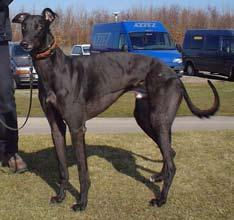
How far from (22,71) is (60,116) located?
1461 cm

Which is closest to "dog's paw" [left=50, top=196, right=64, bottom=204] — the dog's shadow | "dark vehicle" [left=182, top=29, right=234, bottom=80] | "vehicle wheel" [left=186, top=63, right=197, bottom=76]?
the dog's shadow

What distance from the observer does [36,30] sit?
4.73 m

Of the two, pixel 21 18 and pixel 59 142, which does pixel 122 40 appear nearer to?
pixel 59 142

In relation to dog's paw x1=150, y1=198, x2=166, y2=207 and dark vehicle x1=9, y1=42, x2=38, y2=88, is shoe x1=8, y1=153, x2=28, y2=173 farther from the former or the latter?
dark vehicle x1=9, y1=42, x2=38, y2=88

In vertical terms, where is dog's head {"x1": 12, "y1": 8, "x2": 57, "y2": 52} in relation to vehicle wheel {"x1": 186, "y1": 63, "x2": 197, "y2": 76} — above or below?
above

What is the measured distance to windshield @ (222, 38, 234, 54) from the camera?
908 inches

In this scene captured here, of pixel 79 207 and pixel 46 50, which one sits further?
pixel 79 207

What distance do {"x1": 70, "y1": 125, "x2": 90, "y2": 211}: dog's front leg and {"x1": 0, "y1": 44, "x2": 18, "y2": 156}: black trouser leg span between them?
5.65 feet

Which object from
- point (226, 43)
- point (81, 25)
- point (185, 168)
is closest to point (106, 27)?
point (226, 43)

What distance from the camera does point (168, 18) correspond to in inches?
2014

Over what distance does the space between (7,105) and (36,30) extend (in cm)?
195

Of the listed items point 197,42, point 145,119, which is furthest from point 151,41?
point 145,119

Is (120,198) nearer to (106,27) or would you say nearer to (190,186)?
(190,186)

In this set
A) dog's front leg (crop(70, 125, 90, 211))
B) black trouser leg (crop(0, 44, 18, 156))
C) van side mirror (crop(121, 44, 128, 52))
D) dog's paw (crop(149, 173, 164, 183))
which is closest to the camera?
dog's front leg (crop(70, 125, 90, 211))
